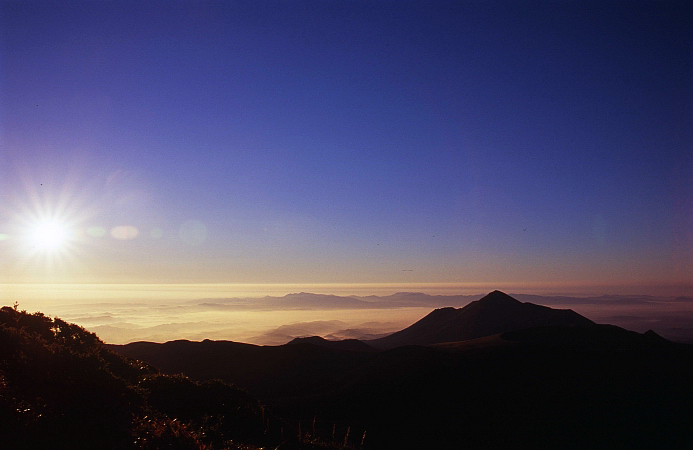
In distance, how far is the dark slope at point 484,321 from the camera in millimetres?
68375

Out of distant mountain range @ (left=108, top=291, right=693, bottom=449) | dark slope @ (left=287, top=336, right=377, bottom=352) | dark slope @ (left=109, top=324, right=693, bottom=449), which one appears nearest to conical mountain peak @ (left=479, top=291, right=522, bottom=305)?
dark slope @ (left=287, top=336, right=377, bottom=352)

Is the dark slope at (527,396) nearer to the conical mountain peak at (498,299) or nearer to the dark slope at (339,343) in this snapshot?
the dark slope at (339,343)

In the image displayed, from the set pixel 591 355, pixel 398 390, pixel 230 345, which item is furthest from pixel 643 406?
pixel 230 345

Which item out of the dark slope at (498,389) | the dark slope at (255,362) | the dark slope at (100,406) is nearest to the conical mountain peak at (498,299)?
the dark slope at (498,389)

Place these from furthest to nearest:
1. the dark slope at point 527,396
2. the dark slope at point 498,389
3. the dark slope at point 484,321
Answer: the dark slope at point 484,321, the dark slope at point 498,389, the dark slope at point 527,396

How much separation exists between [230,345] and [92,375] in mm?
Result: 38265

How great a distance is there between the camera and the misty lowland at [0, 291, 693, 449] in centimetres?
829

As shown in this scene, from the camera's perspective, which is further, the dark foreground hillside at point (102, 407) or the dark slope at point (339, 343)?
the dark slope at point (339, 343)

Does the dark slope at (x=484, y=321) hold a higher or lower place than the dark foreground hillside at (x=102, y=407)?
lower

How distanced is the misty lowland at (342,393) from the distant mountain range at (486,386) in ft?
0.36

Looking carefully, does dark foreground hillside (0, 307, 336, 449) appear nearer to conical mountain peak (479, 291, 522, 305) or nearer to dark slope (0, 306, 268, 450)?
dark slope (0, 306, 268, 450)

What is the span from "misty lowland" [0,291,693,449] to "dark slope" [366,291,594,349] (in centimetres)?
2514

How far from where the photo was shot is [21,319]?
15750mm

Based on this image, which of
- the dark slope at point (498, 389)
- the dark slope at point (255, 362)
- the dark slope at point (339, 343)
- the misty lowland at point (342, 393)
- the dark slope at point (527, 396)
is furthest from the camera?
the dark slope at point (339, 343)
